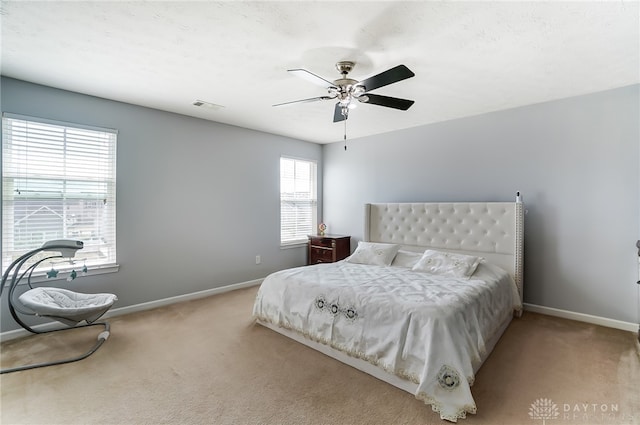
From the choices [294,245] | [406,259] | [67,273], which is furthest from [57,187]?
[406,259]

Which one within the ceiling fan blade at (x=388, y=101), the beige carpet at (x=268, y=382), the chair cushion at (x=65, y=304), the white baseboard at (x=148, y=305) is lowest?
the beige carpet at (x=268, y=382)

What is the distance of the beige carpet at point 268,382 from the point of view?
74.3 inches

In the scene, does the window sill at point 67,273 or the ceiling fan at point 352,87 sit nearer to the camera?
the ceiling fan at point 352,87

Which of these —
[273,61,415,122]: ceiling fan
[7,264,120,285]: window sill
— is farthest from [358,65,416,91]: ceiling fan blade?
[7,264,120,285]: window sill

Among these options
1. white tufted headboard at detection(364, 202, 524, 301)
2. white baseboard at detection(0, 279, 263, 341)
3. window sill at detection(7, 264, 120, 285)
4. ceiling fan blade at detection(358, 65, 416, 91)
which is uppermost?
ceiling fan blade at detection(358, 65, 416, 91)

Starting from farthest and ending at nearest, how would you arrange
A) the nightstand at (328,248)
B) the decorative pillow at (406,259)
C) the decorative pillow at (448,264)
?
1. the nightstand at (328,248)
2. the decorative pillow at (406,259)
3. the decorative pillow at (448,264)

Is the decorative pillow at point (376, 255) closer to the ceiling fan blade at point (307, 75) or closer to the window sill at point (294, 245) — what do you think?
the window sill at point (294, 245)

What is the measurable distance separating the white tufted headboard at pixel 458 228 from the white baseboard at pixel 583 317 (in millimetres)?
384

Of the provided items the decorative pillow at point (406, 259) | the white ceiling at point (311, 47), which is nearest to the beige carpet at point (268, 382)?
the decorative pillow at point (406, 259)

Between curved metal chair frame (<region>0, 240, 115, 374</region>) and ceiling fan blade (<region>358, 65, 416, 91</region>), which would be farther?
curved metal chair frame (<region>0, 240, 115, 374</region>)

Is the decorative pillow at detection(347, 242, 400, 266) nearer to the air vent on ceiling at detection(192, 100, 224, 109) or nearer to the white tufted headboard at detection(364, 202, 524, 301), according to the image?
the white tufted headboard at detection(364, 202, 524, 301)

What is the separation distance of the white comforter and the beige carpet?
0.58ft

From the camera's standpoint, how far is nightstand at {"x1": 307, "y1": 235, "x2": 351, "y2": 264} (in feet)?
17.3

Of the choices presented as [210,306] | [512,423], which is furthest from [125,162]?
[512,423]
